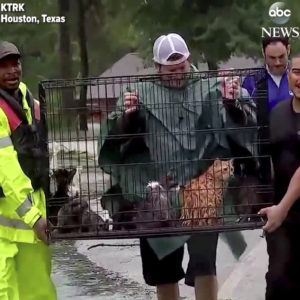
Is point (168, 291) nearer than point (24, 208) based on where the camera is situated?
No

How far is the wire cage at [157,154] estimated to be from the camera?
4.02 metres

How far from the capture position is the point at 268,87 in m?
4.41

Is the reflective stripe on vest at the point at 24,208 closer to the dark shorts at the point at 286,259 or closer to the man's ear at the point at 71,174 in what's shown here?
the man's ear at the point at 71,174

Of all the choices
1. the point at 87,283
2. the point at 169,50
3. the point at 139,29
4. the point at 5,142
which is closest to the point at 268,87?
the point at 169,50

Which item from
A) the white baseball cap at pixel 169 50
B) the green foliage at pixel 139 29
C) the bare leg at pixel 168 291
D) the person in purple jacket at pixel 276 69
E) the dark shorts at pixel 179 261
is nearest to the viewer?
the white baseball cap at pixel 169 50

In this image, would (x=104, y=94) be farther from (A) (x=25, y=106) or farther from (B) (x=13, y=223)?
(B) (x=13, y=223)

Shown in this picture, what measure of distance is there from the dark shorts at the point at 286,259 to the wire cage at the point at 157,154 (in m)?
0.21

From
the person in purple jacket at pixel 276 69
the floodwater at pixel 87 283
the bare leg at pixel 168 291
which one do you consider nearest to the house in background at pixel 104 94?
the person in purple jacket at pixel 276 69

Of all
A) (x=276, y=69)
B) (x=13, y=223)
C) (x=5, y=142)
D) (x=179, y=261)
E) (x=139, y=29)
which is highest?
(x=139, y=29)

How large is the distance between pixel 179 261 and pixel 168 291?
195 mm

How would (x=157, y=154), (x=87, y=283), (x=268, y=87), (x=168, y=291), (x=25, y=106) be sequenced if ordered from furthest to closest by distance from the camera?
(x=87, y=283), (x=168, y=291), (x=268, y=87), (x=25, y=106), (x=157, y=154)

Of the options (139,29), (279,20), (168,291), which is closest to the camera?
(168,291)

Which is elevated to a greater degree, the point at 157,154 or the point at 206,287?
the point at 157,154

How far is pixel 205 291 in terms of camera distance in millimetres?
4840
